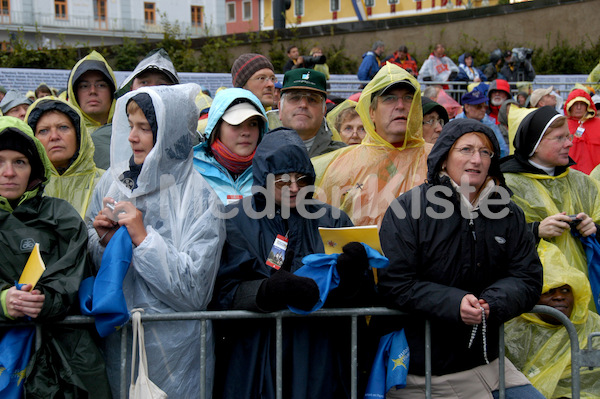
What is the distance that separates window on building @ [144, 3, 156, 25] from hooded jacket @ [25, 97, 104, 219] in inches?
1779

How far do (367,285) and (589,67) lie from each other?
18.3m

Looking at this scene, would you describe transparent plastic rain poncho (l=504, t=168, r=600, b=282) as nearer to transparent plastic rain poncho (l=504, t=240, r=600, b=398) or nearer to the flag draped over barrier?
transparent plastic rain poncho (l=504, t=240, r=600, b=398)

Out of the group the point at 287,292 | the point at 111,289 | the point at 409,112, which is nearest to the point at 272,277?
the point at 287,292

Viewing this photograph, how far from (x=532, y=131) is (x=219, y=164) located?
81.7 inches

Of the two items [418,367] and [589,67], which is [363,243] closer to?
[418,367]

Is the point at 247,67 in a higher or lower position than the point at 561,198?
higher

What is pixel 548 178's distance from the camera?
163 inches

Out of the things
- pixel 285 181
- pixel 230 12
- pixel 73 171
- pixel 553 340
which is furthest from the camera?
pixel 230 12

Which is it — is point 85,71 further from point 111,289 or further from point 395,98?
point 111,289

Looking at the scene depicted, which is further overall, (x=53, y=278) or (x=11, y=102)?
(x=11, y=102)

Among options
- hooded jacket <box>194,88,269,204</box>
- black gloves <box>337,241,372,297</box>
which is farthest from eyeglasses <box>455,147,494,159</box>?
hooded jacket <box>194,88,269,204</box>

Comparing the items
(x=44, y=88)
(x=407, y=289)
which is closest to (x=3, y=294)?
(x=407, y=289)

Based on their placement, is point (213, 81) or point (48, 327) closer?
point (48, 327)

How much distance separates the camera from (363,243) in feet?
9.48
